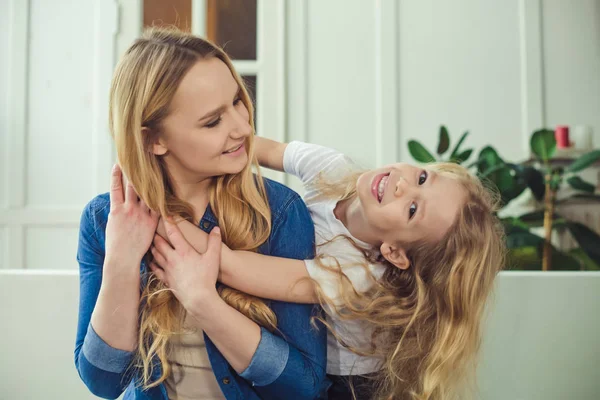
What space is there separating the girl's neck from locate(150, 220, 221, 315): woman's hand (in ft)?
1.12

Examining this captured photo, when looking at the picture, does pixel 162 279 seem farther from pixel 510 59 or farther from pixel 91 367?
pixel 510 59

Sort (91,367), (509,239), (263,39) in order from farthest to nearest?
(263,39), (509,239), (91,367)

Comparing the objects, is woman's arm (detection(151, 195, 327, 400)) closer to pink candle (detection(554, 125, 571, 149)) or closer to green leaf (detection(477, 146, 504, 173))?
green leaf (detection(477, 146, 504, 173))

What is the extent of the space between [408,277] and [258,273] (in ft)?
1.21

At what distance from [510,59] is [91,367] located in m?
2.67

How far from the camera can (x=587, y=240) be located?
2.21 m

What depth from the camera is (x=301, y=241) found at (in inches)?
41.6

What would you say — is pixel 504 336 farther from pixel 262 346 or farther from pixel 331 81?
pixel 331 81

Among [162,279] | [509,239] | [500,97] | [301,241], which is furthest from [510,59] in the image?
[162,279]

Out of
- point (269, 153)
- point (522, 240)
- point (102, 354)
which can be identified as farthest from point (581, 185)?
point (102, 354)

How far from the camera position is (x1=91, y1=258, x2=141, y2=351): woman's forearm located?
0.93 metres

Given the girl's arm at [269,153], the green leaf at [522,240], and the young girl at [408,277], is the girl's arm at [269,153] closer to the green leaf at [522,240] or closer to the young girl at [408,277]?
the young girl at [408,277]

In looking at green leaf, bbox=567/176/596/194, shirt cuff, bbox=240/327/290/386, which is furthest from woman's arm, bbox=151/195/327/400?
green leaf, bbox=567/176/596/194

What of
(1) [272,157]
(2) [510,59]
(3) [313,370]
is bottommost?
(3) [313,370]
